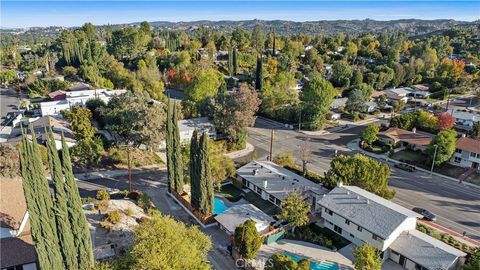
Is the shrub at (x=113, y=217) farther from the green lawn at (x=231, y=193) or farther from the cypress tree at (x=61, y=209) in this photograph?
the green lawn at (x=231, y=193)

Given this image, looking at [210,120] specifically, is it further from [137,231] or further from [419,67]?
[419,67]

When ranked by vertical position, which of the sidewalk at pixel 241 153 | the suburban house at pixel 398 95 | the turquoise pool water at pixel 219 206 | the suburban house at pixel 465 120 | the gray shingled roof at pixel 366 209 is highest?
the suburban house at pixel 398 95

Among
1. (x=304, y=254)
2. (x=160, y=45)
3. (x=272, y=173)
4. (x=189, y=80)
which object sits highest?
(x=160, y=45)

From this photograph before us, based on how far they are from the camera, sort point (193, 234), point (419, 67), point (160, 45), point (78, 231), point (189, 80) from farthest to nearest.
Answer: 1. point (160, 45)
2. point (419, 67)
3. point (189, 80)
4. point (193, 234)
5. point (78, 231)

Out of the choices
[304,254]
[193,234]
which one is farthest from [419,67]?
[193,234]

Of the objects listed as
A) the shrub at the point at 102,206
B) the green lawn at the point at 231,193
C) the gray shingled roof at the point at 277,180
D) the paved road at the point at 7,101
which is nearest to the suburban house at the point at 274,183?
the gray shingled roof at the point at 277,180
